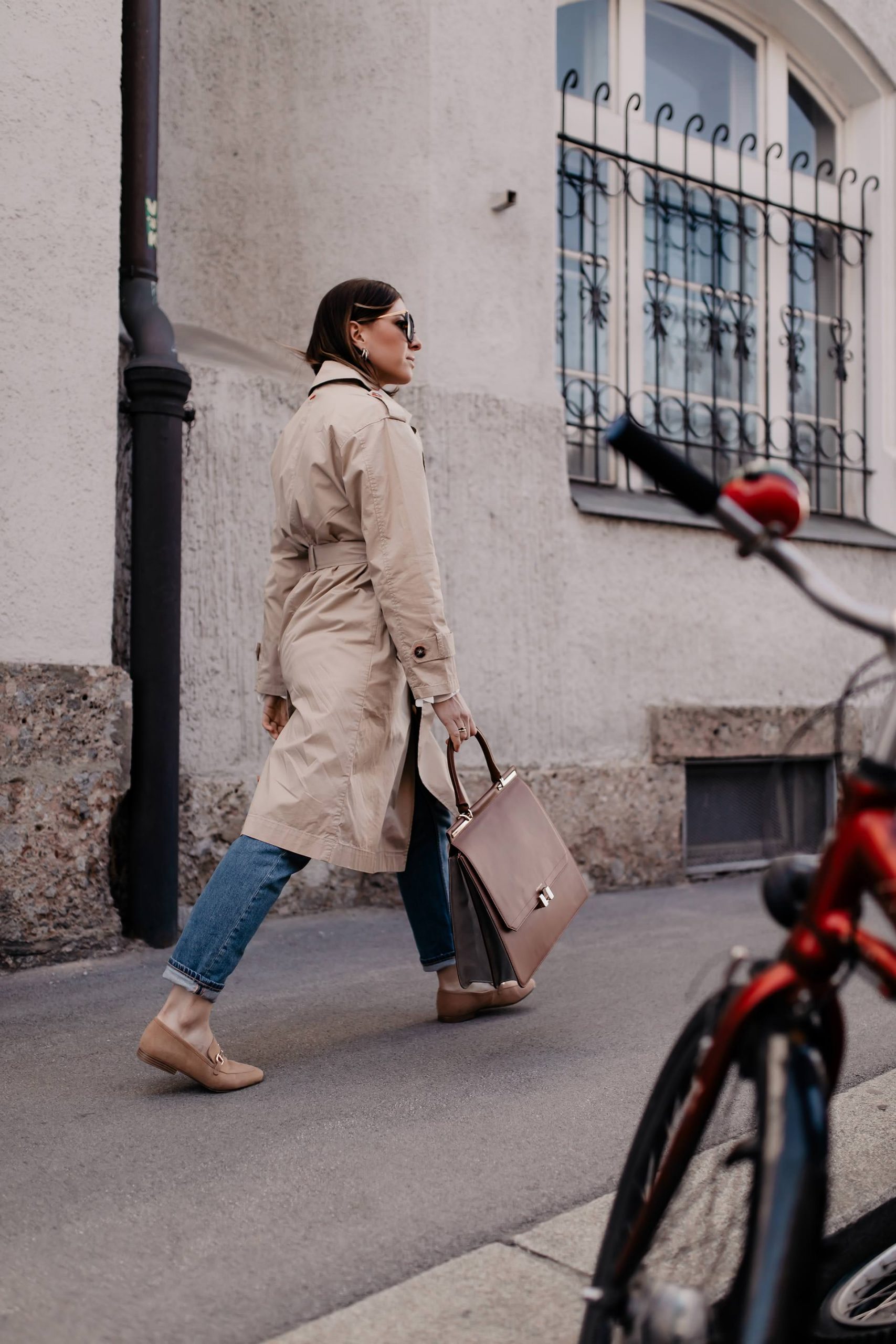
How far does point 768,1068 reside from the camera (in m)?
1.23

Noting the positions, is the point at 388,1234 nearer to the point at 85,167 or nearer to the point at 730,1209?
the point at 730,1209

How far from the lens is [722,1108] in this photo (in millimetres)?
1451

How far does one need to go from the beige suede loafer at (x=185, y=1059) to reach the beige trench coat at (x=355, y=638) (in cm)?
48

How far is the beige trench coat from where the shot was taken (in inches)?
116

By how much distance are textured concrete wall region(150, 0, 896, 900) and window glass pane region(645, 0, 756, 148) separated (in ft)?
5.40

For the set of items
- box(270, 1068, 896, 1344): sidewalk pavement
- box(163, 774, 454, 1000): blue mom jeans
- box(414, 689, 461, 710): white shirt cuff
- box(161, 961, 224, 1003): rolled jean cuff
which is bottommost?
box(270, 1068, 896, 1344): sidewalk pavement

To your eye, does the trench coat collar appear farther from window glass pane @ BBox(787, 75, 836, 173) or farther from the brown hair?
window glass pane @ BBox(787, 75, 836, 173)

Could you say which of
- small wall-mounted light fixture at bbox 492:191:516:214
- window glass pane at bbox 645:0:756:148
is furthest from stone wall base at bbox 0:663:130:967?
window glass pane at bbox 645:0:756:148

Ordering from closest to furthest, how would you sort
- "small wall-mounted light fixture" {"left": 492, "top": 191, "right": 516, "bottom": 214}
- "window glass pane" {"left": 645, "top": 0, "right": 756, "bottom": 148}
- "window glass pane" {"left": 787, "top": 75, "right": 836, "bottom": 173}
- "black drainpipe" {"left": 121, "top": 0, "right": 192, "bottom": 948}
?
1. "black drainpipe" {"left": 121, "top": 0, "right": 192, "bottom": 948}
2. "small wall-mounted light fixture" {"left": 492, "top": 191, "right": 516, "bottom": 214}
3. "window glass pane" {"left": 645, "top": 0, "right": 756, "bottom": 148}
4. "window glass pane" {"left": 787, "top": 75, "right": 836, "bottom": 173}

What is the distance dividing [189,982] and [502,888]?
0.78 meters

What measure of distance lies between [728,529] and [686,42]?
6801 mm

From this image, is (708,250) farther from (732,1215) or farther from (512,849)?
(732,1215)

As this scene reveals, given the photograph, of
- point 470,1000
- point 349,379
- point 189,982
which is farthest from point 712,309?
point 189,982

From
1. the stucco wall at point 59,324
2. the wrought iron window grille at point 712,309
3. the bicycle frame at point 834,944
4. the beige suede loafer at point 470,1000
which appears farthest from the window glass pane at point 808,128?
the bicycle frame at point 834,944
